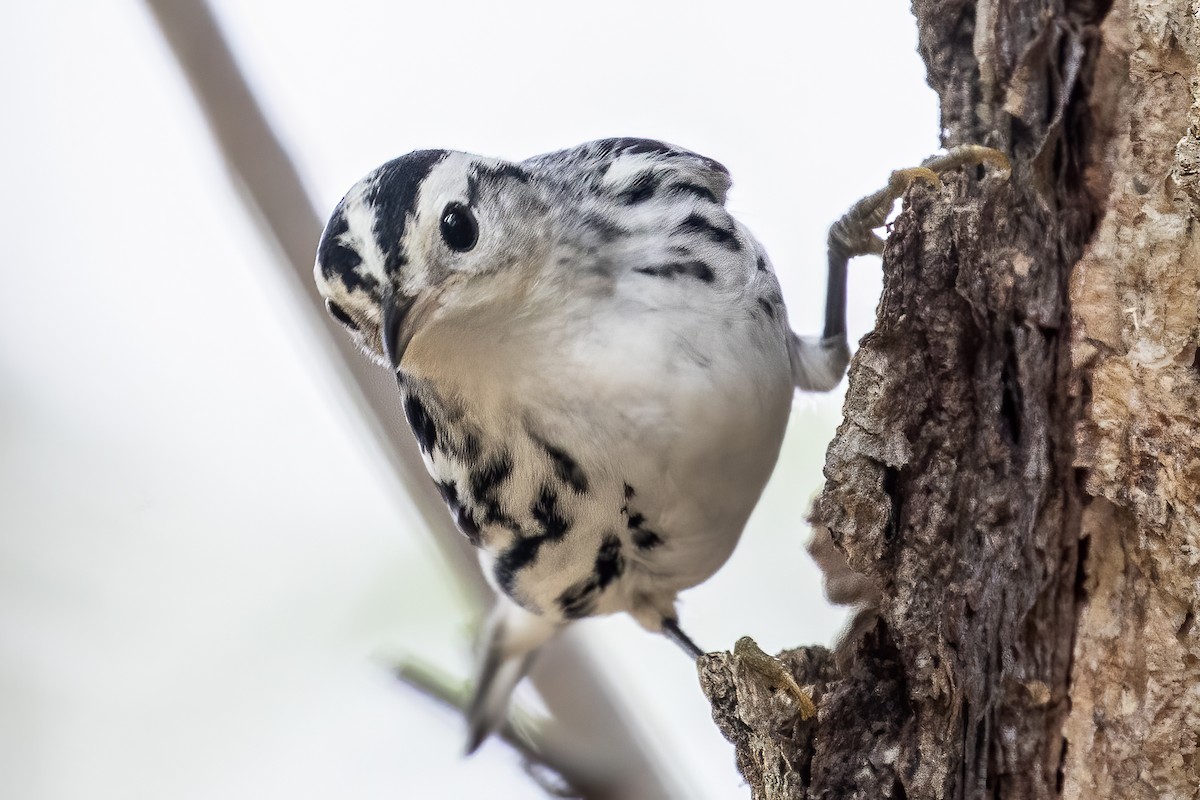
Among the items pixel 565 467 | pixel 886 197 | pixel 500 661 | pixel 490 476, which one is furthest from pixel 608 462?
pixel 500 661

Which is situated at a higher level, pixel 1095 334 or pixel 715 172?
pixel 715 172

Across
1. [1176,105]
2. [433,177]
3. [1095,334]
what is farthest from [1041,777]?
[433,177]

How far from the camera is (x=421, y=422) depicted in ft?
4.61

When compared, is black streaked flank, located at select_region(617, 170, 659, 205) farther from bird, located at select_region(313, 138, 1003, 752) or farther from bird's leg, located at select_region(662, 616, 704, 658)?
bird's leg, located at select_region(662, 616, 704, 658)

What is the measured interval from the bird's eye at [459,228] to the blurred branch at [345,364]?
286mm

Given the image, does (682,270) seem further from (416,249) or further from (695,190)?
(416,249)

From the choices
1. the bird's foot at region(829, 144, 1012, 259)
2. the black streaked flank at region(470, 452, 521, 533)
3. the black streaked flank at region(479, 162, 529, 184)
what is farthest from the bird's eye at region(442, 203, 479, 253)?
the bird's foot at region(829, 144, 1012, 259)

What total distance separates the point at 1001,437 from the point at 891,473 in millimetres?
123

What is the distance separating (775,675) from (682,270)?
0.54m

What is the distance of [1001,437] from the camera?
42.0 inches

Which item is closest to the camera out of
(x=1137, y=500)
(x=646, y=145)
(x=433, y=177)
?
(x=1137, y=500)

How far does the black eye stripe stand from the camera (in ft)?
4.24

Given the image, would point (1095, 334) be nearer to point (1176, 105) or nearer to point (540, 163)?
point (1176, 105)

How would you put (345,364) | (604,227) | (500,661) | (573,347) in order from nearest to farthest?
(573,347), (604,227), (345,364), (500,661)
